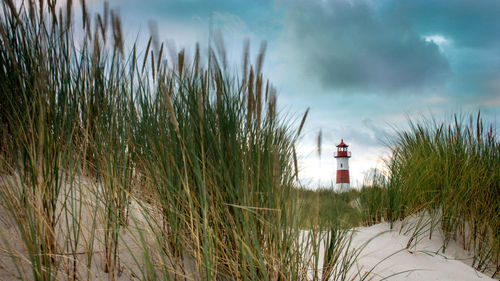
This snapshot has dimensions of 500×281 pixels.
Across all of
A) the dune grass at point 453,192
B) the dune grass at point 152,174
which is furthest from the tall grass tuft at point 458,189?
the dune grass at point 152,174

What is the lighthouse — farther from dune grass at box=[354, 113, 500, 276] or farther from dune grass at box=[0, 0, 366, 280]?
dune grass at box=[0, 0, 366, 280]

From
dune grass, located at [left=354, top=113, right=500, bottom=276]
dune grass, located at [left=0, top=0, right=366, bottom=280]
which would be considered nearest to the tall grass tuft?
dune grass, located at [left=354, top=113, right=500, bottom=276]

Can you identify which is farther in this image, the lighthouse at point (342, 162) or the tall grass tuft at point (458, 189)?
the lighthouse at point (342, 162)

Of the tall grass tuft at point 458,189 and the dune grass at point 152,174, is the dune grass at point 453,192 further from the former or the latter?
the dune grass at point 152,174

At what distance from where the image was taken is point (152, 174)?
1549mm

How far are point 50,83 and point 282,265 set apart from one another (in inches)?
56.8

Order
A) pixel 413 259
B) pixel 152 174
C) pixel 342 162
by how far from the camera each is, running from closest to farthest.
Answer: pixel 152 174
pixel 413 259
pixel 342 162

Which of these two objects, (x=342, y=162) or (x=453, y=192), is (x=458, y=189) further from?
(x=342, y=162)

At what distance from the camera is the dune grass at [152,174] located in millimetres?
1380

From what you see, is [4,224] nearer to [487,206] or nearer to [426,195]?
[426,195]

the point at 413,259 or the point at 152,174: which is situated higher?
the point at 152,174

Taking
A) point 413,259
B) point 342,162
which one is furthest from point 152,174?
point 342,162

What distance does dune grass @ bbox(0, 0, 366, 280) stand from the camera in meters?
1.38

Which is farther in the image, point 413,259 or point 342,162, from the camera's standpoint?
point 342,162
